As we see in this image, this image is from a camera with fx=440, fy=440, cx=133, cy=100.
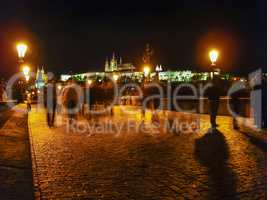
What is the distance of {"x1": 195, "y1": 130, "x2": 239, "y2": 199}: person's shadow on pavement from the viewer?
22.1 feet

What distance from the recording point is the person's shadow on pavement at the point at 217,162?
22.1 feet

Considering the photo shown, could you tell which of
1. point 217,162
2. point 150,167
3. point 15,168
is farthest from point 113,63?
point 150,167

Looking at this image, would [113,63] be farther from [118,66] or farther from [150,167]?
[150,167]

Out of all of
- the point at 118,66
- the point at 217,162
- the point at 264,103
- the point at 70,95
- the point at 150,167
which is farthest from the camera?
the point at 118,66

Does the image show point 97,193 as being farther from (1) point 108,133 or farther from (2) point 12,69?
(2) point 12,69

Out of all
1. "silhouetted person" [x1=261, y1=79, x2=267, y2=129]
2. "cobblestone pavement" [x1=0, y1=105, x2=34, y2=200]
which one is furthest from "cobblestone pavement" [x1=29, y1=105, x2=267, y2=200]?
"silhouetted person" [x1=261, y1=79, x2=267, y2=129]

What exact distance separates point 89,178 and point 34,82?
7201 cm

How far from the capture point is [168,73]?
133 m

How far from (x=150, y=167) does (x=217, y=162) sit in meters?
1.41

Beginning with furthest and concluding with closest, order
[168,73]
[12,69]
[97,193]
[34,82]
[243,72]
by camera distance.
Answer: [168,73]
[34,82]
[243,72]
[12,69]
[97,193]

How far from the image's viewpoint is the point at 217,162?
8.97 metres

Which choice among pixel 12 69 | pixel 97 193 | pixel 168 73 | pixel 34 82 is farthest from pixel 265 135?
pixel 168 73

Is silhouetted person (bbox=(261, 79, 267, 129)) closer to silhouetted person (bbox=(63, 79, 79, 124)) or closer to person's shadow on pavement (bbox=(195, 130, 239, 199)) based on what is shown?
person's shadow on pavement (bbox=(195, 130, 239, 199))

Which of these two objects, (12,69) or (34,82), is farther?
(34,82)
